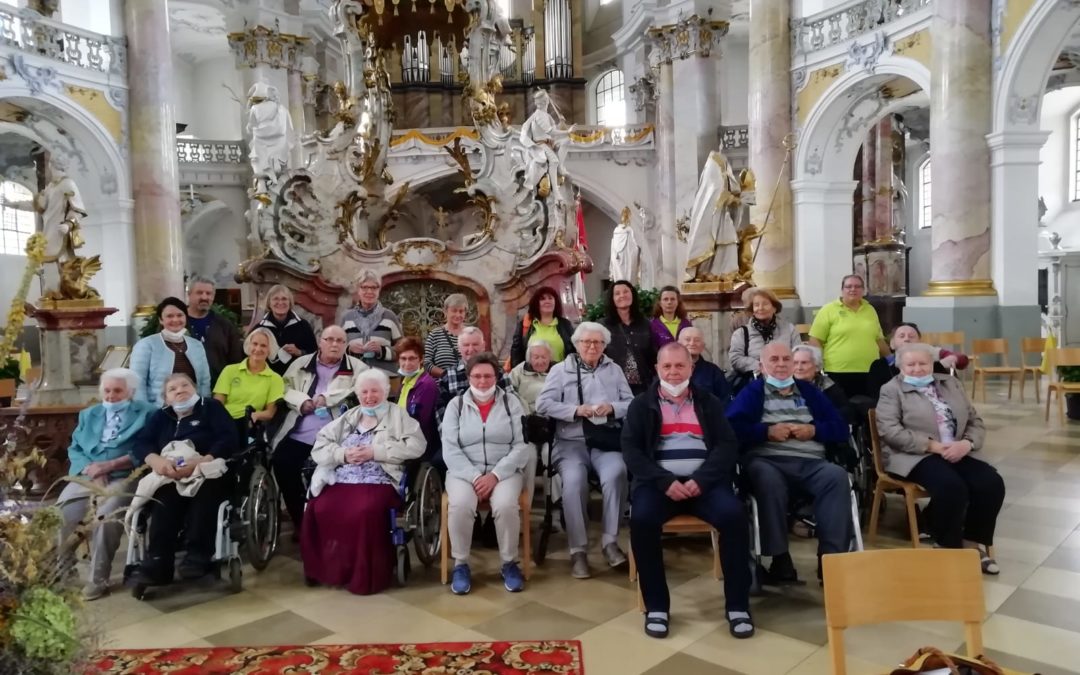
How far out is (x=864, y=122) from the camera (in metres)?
14.6

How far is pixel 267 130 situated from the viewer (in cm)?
852

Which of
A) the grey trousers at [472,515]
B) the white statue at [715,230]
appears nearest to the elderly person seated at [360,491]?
the grey trousers at [472,515]

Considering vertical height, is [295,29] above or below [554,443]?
above

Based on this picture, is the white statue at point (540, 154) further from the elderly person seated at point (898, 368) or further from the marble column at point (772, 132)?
the marble column at point (772, 132)

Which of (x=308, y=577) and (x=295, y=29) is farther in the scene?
(x=295, y=29)

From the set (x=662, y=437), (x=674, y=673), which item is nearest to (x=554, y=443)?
(x=662, y=437)

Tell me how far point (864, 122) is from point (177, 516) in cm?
1394

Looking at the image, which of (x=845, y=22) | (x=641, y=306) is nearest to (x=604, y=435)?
(x=641, y=306)

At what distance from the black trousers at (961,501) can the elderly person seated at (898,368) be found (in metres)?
0.65

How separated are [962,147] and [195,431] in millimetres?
10641

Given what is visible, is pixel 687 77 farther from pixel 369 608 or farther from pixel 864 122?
pixel 369 608

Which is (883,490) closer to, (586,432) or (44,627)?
(586,432)

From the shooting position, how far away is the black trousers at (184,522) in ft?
13.5

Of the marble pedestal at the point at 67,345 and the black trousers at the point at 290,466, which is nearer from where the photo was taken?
the black trousers at the point at 290,466
